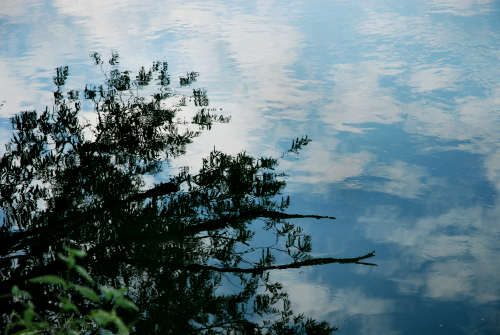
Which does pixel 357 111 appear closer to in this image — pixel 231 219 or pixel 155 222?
pixel 231 219

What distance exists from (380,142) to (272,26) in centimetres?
435

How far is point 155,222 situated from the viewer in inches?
107

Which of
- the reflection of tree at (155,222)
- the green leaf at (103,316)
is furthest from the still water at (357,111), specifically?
the green leaf at (103,316)

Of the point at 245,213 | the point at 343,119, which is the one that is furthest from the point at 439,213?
the point at 343,119

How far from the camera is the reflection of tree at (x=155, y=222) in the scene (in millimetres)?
2373

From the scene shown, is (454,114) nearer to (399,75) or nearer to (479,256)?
(399,75)

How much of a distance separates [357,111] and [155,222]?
117 inches

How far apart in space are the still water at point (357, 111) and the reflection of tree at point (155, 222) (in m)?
0.23

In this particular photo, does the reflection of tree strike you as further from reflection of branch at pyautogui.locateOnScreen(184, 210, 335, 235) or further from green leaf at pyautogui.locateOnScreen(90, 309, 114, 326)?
green leaf at pyautogui.locateOnScreen(90, 309, 114, 326)

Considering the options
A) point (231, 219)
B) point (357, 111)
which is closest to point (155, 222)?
point (231, 219)

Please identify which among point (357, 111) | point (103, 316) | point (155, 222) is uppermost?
point (103, 316)

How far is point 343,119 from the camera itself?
4914 millimetres

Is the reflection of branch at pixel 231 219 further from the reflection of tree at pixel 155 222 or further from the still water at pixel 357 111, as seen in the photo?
the still water at pixel 357 111

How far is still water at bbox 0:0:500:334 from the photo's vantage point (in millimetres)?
2861
